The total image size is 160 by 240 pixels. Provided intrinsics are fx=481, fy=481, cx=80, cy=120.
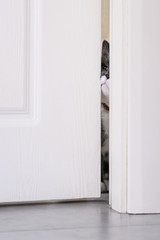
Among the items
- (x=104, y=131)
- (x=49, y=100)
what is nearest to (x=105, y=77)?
(x=104, y=131)

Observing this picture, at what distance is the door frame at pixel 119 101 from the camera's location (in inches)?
44.8

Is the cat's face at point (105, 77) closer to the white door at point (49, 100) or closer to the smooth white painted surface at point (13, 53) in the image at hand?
the white door at point (49, 100)

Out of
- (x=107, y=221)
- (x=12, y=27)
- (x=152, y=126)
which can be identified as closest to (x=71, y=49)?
(x=12, y=27)

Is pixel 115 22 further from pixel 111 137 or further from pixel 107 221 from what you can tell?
pixel 107 221

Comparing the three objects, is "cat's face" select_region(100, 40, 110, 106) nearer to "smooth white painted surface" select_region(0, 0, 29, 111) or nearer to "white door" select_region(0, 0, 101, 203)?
"white door" select_region(0, 0, 101, 203)

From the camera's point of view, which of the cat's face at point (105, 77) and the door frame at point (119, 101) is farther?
the cat's face at point (105, 77)

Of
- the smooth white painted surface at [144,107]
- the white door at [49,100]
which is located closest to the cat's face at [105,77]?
the white door at [49,100]

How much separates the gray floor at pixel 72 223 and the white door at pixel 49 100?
0.05 metres

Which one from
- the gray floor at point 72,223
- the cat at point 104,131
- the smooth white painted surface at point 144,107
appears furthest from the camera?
the cat at point 104,131

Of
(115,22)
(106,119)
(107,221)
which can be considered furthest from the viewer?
(106,119)

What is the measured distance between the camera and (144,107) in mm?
1126

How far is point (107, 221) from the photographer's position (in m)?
1.07

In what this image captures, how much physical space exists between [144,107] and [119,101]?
6 centimetres

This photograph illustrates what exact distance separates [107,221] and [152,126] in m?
0.24
